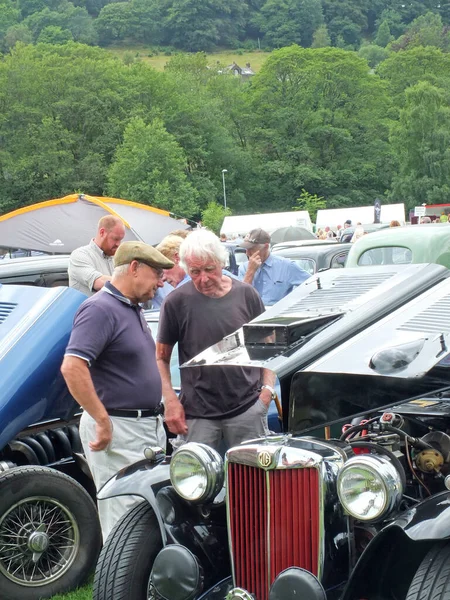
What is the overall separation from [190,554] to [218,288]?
167cm

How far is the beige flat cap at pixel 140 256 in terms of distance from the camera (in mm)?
4719

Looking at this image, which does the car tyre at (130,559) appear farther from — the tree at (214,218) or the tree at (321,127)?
the tree at (321,127)

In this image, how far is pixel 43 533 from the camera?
16.2 ft

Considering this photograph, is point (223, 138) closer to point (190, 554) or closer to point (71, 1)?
point (190, 554)

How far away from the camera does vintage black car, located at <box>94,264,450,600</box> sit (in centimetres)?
321

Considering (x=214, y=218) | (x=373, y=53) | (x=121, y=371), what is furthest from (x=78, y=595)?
(x=373, y=53)

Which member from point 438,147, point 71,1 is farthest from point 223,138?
point 71,1

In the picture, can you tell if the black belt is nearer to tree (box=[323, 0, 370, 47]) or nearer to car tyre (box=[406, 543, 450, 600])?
car tyre (box=[406, 543, 450, 600])

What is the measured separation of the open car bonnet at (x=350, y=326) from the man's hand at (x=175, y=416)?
65 cm

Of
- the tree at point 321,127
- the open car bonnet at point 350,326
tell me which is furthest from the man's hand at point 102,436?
the tree at point 321,127

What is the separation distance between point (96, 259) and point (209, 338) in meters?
2.45

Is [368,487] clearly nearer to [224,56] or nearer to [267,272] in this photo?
[267,272]

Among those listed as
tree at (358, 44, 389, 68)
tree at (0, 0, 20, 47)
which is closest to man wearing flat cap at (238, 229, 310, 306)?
Result: tree at (358, 44, 389, 68)

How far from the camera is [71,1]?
164m
